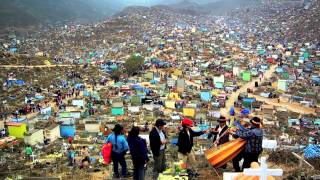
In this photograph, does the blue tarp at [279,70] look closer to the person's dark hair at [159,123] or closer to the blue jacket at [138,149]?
the person's dark hair at [159,123]

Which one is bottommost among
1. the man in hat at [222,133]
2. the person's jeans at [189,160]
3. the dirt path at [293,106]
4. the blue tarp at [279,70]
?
the dirt path at [293,106]

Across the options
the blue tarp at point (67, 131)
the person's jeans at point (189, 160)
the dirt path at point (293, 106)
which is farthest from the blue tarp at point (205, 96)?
the person's jeans at point (189, 160)

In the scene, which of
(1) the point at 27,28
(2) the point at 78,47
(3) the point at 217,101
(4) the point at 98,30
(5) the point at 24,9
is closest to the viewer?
(3) the point at 217,101

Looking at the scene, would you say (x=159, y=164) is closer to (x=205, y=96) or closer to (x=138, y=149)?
(x=138, y=149)

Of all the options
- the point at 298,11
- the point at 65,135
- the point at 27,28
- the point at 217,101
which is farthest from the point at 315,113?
the point at 27,28

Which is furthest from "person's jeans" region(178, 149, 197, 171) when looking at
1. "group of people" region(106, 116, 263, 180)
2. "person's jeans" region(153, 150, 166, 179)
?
"person's jeans" region(153, 150, 166, 179)

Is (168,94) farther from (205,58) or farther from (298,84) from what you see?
(205,58)
